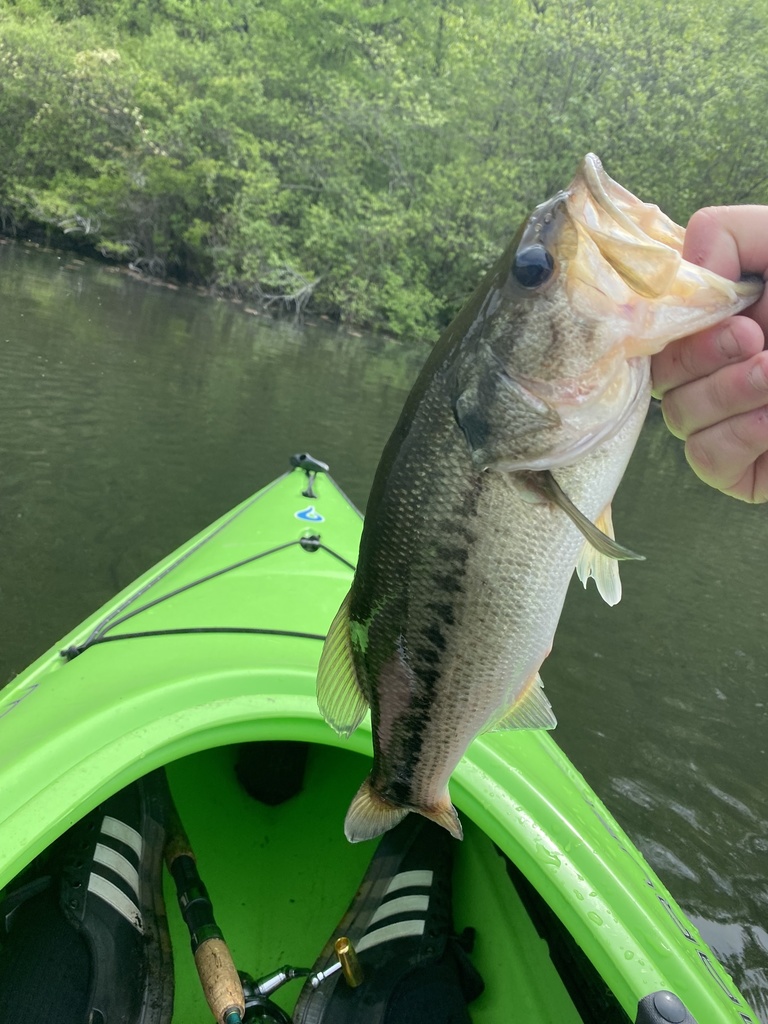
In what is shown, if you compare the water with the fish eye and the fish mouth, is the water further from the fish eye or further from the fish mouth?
the fish eye

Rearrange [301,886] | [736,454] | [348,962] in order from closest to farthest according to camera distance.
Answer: [736,454] < [348,962] < [301,886]

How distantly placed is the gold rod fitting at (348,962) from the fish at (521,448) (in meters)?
1.07

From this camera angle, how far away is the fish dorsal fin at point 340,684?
1435 millimetres

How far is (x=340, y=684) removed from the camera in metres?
1.46

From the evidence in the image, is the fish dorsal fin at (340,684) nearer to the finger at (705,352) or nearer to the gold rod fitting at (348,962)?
the finger at (705,352)

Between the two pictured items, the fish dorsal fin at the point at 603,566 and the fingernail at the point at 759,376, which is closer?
the fingernail at the point at 759,376

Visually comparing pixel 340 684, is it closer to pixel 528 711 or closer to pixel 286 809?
pixel 528 711

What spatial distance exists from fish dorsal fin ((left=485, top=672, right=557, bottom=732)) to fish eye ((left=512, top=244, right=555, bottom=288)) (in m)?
0.76

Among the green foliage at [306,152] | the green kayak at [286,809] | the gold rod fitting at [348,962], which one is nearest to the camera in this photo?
the green kayak at [286,809]

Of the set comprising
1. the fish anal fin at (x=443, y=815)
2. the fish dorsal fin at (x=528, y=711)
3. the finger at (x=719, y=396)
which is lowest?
the fish anal fin at (x=443, y=815)

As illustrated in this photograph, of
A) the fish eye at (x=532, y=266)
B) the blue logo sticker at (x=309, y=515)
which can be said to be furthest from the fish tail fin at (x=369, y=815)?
the blue logo sticker at (x=309, y=515)

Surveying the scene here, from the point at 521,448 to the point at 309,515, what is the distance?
10.3 feet

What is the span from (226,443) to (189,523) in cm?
224

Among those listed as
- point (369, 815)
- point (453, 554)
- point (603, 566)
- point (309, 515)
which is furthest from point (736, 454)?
point (309, 515)
